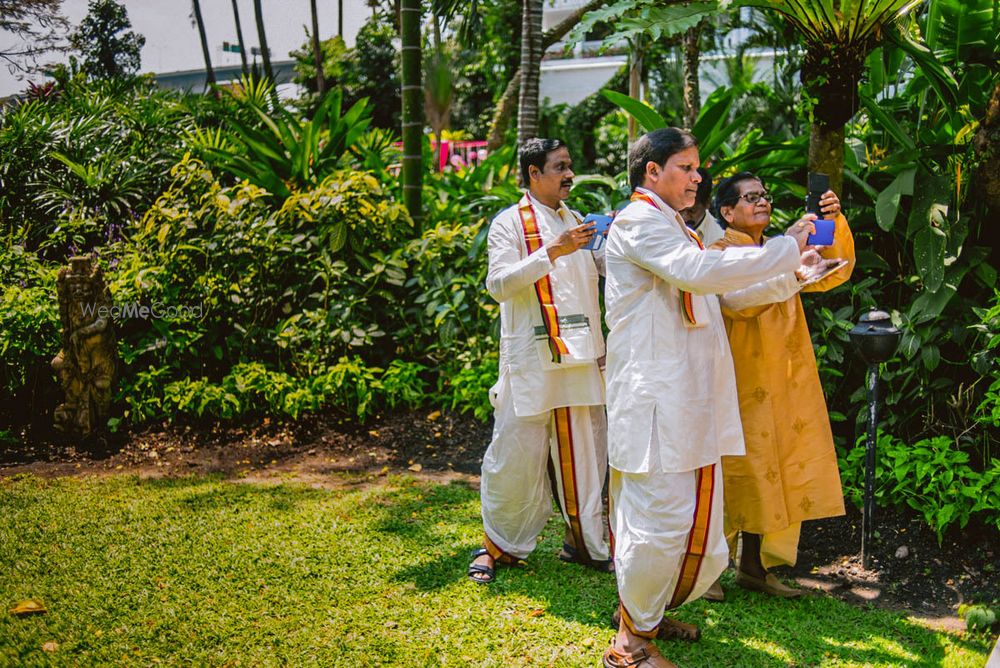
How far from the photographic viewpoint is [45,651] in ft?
10.4

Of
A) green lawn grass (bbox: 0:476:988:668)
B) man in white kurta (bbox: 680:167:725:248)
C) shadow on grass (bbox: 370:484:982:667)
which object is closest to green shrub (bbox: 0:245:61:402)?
green lawn grass (bbox: 0:476:988:668)

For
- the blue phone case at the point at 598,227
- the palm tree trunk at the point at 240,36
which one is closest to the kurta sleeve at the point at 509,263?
the blue phone case at the point at 598,227

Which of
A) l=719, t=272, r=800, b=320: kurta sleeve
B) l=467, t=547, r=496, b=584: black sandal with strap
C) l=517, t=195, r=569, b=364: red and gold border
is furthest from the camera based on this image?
l=467, t=547, r=496, b=584: black sandal with strap

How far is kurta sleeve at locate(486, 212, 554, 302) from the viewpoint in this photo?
3561mm

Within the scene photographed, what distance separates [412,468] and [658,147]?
3085mm

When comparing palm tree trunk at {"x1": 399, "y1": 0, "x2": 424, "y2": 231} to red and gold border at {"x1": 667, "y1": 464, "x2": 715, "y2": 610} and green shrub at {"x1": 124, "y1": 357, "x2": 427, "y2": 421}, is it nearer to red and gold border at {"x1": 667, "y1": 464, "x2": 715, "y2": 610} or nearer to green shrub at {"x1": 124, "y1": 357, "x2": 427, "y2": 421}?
green shrub at {"x1": 124, "y1": 357, "x2": 427, "y2": 421}

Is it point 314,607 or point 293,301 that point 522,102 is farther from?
point 314,607

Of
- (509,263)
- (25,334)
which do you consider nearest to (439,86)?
(25,334)

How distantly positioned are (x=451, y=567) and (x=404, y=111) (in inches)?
158

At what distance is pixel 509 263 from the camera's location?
12.3 ft

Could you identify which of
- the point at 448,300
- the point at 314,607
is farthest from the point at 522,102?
the point at 314,607

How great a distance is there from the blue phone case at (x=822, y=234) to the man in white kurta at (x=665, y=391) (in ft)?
0.67

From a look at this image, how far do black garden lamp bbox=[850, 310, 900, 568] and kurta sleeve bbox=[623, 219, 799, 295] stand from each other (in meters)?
1.06

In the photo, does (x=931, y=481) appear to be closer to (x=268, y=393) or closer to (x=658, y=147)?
(x=658, y=147)
